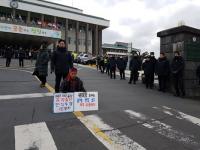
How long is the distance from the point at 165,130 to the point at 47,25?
62311 mm

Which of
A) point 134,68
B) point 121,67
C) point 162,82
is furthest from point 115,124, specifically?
point 121,67

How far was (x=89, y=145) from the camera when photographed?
6633 mm

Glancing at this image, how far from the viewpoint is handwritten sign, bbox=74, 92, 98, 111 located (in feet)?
32.1

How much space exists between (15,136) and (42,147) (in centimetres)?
94

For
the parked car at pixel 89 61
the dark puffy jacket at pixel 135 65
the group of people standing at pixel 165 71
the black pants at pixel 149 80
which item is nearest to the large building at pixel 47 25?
the parked car at pixel 89 61

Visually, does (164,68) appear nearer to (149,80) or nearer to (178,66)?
(178,66)

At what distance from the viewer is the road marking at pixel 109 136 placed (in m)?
6.65

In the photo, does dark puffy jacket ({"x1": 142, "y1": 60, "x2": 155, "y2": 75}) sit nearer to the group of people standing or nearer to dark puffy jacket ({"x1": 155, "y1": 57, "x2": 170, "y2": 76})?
the group of people standing

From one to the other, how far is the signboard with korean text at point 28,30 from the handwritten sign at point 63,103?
52.1 metres

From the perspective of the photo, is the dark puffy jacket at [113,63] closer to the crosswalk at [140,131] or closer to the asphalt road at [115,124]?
the asphalt road at [115,124]

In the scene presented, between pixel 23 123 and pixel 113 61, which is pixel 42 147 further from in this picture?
pixel 113 61

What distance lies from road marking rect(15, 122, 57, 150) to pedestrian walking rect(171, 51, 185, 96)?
26.9 feet

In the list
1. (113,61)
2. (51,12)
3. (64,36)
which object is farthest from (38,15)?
(113,61)

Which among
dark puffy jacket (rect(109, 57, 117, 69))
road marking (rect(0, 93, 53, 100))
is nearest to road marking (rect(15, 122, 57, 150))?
road marking (rect(0, 93, 53, 100))
